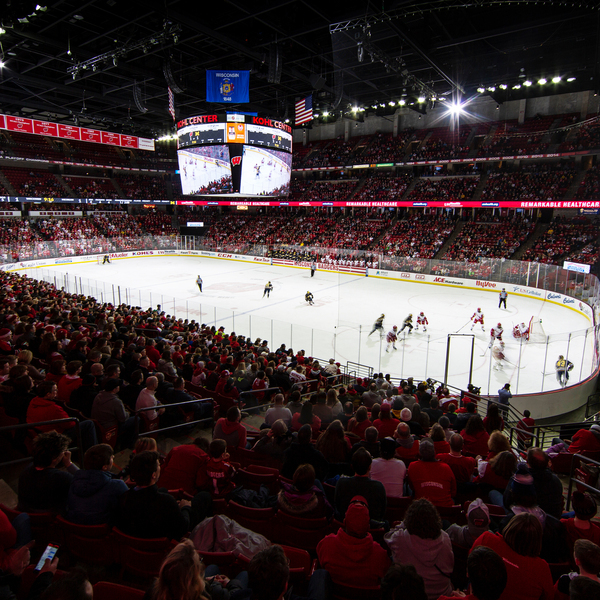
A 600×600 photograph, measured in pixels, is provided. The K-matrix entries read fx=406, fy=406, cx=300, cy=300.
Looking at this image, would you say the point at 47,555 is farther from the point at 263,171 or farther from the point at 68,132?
the point at 68,132

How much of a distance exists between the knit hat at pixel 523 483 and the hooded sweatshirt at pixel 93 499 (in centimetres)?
325

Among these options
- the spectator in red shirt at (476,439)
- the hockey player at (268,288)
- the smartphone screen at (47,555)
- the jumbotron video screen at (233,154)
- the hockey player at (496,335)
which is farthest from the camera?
the jumbotron video screen at (233,154)

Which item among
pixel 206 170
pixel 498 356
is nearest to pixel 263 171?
pixel 206 170

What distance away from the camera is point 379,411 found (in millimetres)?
6516

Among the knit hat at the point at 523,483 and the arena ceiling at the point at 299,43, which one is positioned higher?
the arena ceiling at the point at 299,43

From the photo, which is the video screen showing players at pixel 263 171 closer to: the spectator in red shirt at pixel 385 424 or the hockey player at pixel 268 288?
the hockey player at pixel 268 288

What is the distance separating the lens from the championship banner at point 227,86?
81.3 ft

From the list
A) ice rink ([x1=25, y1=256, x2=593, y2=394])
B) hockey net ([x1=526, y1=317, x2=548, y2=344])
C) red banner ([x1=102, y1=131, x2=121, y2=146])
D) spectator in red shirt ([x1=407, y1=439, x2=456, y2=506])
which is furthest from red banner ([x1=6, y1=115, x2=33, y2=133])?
spectator in red shirt ([x1=407, y1=439, x2=456, y2=506])

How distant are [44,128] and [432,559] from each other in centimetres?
4083

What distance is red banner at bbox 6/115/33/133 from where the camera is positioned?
103 ft

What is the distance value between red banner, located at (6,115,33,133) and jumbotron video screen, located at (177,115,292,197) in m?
13.2

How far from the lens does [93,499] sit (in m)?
3.14

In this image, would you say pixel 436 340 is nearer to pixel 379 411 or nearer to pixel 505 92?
pixel 379 411

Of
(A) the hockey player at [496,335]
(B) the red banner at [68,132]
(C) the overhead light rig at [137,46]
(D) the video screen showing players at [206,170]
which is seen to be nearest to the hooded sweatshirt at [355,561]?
(A) the hockey player at [496,335]
